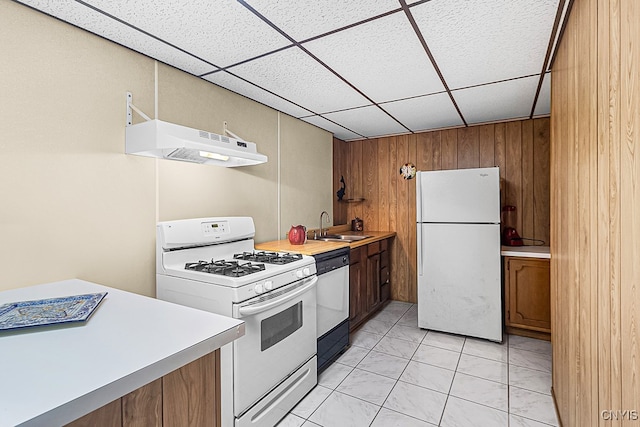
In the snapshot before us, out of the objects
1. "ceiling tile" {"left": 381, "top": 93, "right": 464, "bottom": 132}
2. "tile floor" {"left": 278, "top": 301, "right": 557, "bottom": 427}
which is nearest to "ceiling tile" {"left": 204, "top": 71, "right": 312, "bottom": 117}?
"ceiling tile" {"left": 381, "top": 93, "right": 464, "bottom": 132}

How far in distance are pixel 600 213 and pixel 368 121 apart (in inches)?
104

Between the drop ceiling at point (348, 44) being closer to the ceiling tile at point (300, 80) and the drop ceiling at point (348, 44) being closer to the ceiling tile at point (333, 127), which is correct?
the ceiling tile at point (300, 80)

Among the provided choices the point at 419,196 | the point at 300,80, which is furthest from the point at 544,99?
the point at 300,80

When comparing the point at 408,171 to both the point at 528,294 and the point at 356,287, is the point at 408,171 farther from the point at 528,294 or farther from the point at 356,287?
the point at 528,294

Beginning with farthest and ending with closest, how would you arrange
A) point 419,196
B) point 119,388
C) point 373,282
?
1. point 373,282
2. point 419,196
3. point 119,388

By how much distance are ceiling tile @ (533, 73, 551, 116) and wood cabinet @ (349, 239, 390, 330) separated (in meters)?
2.06

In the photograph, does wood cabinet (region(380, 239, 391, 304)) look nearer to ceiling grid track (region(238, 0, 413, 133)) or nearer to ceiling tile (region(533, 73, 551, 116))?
ceiling grid track (region(238, 0, 413, 133))

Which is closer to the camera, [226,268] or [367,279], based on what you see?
[226,268]

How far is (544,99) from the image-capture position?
282 cm

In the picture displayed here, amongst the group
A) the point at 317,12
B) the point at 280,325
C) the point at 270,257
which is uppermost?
the point at 317,12

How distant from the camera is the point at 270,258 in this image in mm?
2213

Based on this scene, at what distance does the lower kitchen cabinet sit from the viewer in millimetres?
866

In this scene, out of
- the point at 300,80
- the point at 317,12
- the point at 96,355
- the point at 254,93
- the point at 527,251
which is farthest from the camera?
the point at 527,251

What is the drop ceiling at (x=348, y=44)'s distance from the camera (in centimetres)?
150
